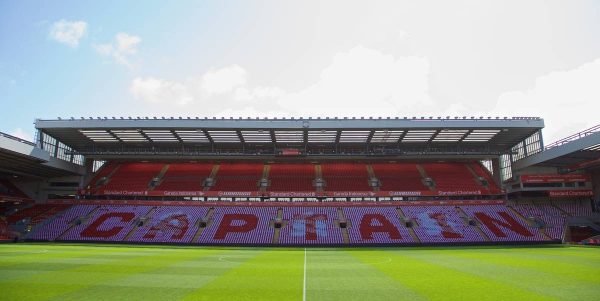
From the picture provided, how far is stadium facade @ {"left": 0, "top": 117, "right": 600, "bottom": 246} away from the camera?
1612 inches

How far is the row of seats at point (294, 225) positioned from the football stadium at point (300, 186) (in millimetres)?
205

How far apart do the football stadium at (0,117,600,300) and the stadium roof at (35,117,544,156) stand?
16 cm

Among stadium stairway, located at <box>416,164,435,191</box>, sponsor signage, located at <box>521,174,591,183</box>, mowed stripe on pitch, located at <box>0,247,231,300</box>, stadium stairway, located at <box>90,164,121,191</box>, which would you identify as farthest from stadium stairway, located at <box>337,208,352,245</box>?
stadium stairway, located at <box>90,164,121,191</box>

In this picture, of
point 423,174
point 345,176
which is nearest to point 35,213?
point 345,176

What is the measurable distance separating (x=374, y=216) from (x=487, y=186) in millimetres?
17508

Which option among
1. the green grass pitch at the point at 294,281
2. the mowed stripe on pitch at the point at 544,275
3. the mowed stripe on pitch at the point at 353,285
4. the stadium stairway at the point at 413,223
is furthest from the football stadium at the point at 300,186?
the mowed stripe on pitch at the point at 353,285

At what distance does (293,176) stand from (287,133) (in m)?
8.48

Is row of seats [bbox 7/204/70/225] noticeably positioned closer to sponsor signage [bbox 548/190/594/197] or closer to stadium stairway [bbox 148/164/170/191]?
stadium stairway [bbox 148/164/170/191]

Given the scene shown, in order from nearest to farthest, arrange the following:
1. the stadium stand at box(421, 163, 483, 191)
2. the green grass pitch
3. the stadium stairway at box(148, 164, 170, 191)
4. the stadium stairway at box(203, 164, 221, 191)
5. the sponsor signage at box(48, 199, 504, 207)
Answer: the green grass pitch < the sponsor signage at box(48, 199, 504, 207) < the stadium stand at box(421, 163, 483, 191) < the stadium stairway at box(203, 164, 221, 191) < the stadium stairway at box(148, 164, 170, 191)

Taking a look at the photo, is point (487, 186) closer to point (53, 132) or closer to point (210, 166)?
point (210, 166)

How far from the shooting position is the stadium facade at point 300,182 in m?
40.9

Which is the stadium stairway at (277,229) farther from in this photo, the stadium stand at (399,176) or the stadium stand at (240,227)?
the stadium stand at (399,176)

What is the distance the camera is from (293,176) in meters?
52.2

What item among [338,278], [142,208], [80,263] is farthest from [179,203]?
[338,278]
